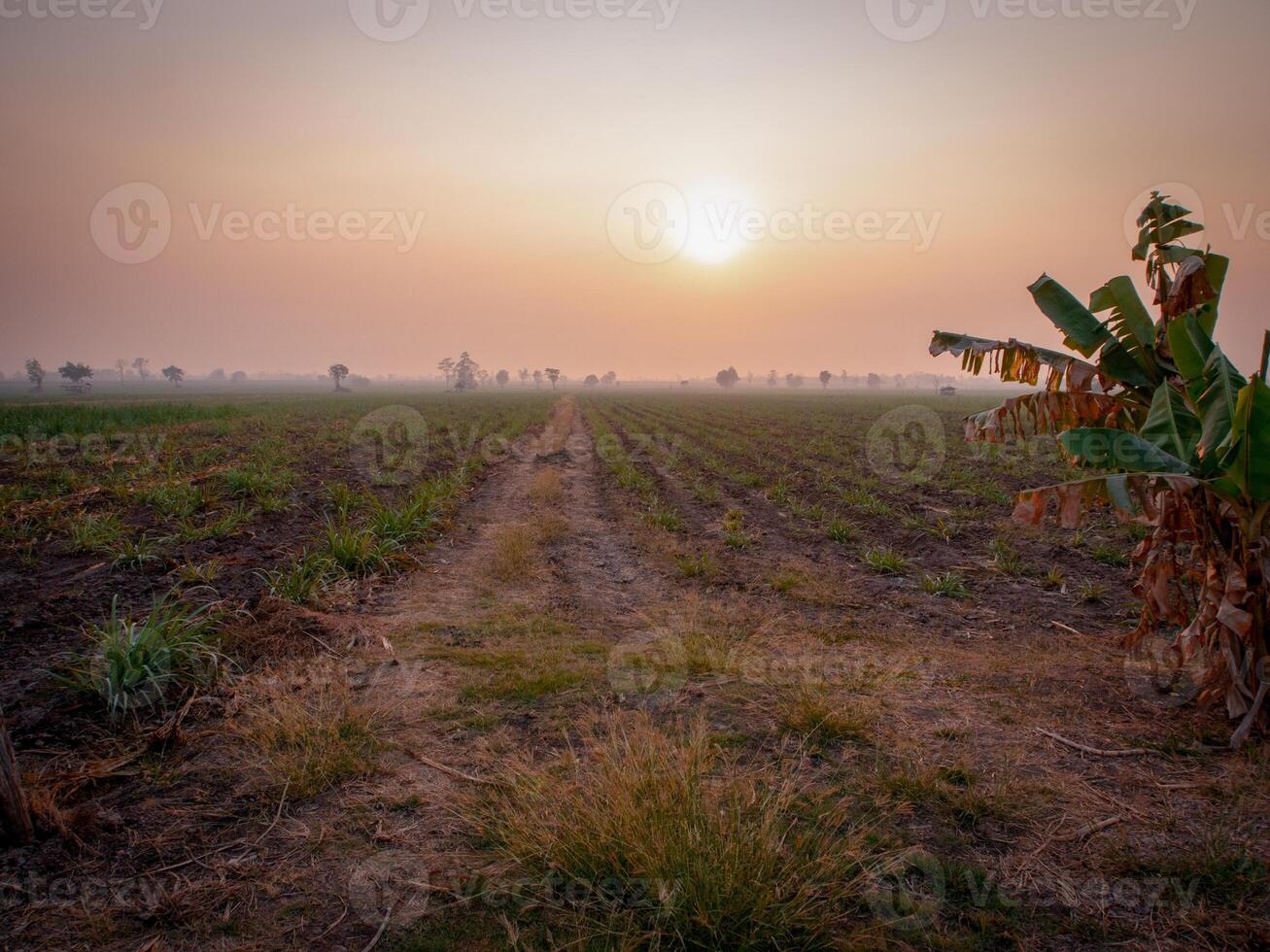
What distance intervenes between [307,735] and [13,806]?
→ 1.34m

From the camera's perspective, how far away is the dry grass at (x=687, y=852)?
7.91ft

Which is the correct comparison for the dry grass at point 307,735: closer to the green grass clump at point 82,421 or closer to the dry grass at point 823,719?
the dry grass at point 823,719

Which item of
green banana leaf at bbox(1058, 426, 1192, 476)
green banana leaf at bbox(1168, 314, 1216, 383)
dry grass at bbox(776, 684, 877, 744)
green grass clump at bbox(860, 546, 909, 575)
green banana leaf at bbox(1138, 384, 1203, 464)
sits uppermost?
green banana leaf at bbox(1168, 314, 1216, 383)

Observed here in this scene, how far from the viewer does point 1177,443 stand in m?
4.06

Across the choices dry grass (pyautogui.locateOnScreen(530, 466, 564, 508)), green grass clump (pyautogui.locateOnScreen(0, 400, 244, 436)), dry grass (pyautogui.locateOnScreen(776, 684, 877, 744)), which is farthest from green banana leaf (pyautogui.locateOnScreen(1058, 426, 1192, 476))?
green grass clump (pyautogui.locateOnScreen(0, 400, 244, 436))

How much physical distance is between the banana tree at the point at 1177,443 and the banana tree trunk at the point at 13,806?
19.8ft

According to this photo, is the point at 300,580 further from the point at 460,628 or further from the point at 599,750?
the point at 599,750

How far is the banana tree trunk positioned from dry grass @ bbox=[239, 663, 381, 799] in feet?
3.37

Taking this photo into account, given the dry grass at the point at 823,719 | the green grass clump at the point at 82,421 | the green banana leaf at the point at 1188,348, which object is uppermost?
the green banana leaf at the point at 1188,348

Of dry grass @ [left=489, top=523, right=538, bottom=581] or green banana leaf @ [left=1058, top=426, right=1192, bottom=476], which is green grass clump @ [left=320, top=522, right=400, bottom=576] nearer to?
dry grass @ [left=489, top=523, right=538, bottom=581]

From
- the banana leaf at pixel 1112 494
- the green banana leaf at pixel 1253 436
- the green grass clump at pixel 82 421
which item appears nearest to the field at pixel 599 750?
the banana leaf at pixel 1112 494

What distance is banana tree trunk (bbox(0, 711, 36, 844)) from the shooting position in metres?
2.86

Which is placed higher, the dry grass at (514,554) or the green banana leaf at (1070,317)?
the green banana leaf at (1070,317)

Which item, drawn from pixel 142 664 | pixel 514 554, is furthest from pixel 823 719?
pixel 514 554
